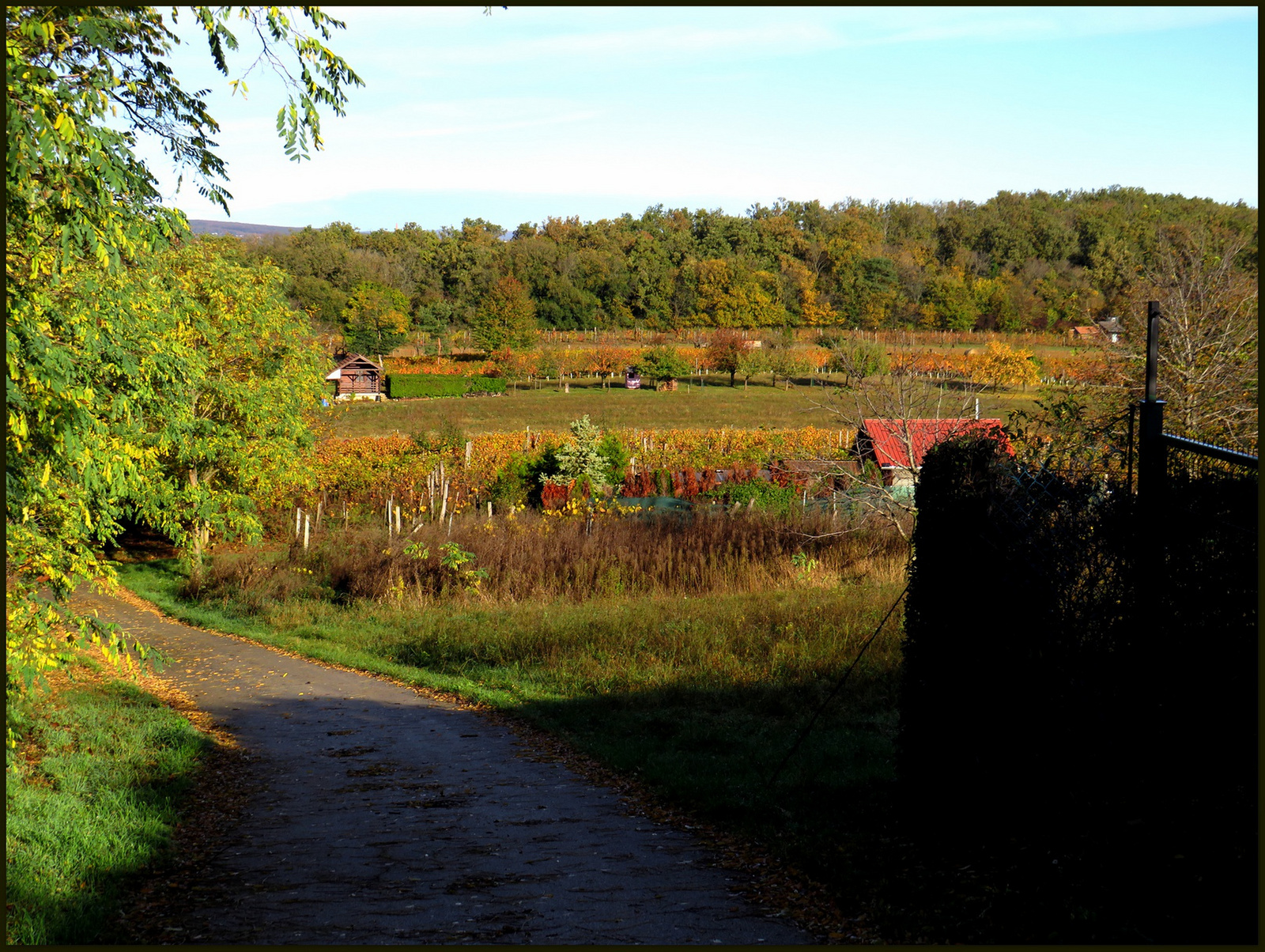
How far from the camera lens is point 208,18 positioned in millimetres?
6883

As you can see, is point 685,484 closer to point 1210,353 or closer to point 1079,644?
point 1210,353

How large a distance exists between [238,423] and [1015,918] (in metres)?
23.6

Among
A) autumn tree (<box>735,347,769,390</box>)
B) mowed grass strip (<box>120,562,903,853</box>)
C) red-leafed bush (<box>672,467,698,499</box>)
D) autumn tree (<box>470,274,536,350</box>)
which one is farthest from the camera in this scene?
autumn tree (<box>470,274,536,350</box>)

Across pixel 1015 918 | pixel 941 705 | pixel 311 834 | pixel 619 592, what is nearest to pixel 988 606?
pixel 941 705

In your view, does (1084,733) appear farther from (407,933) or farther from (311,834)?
(311,834)

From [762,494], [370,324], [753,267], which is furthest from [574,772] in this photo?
[753,267]

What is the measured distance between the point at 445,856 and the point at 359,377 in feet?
219

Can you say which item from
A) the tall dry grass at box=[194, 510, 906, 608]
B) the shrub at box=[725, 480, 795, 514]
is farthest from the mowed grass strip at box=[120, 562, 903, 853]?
the shrub at box=[725, 480, 795, 514]

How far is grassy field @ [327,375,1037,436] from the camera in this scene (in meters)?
54.0

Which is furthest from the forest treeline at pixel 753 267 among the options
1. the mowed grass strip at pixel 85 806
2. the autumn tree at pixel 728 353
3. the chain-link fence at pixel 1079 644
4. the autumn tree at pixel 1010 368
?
the chain-link fence at pixel 1079 644

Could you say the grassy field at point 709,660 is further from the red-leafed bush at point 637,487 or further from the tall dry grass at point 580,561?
the red-leafed bush at point 637,487

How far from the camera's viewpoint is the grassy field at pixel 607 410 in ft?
177

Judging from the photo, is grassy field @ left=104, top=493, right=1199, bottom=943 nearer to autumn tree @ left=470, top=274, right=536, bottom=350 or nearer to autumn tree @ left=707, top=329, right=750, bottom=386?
autumn tree @ left=470, top=274, right=536, bottom=350

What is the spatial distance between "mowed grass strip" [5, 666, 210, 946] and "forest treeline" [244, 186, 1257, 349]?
239ft
